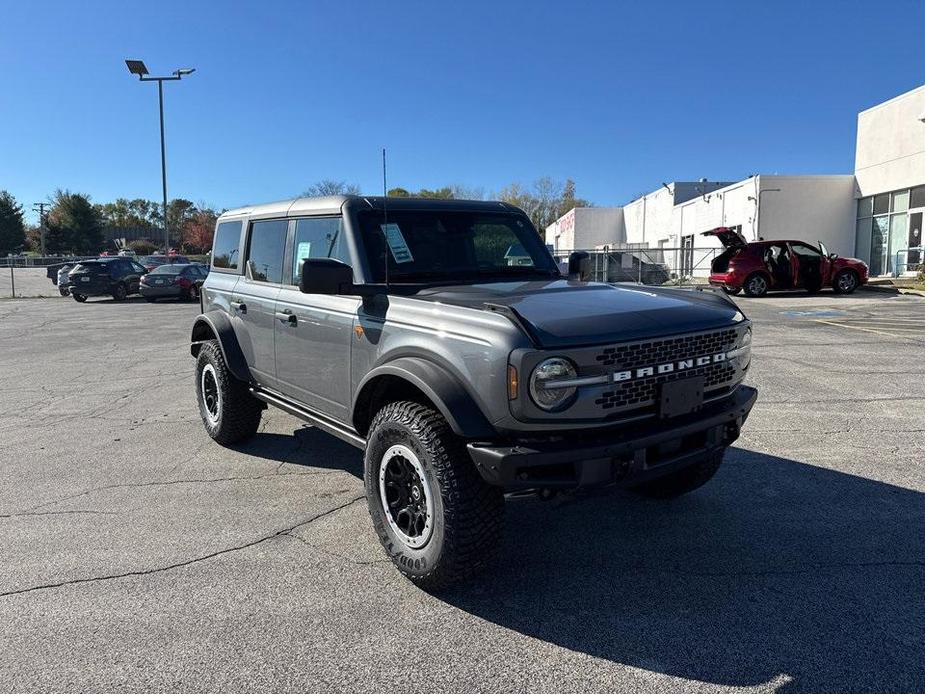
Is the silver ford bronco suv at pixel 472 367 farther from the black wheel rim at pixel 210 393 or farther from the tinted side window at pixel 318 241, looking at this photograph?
the black wheel rim at pixel 210 393

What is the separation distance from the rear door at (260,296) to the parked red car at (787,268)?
18.0 metres

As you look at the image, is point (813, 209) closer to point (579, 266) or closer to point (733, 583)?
point (579, 266)

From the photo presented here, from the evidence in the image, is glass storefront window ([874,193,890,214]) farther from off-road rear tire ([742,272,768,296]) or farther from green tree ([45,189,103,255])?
green tree ([45,189,103,255])

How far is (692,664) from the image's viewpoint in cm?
266

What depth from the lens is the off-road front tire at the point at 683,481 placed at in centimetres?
404

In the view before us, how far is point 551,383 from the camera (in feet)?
9.25

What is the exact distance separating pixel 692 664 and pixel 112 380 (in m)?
8.66

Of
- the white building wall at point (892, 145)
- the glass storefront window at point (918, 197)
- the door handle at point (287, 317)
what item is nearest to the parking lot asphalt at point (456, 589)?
the door handle at point (287, 317)

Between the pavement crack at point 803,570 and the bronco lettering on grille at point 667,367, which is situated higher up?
the bronco lettering on grille at point 667,367

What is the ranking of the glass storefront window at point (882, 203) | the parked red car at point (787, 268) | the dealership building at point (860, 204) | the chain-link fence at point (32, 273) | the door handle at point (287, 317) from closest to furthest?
the door handle at point (287, 317), the parked red car at point (787, 268), the dealership building at point (860, 204), the glass storefront window at point (882, 203), the chain-link fence at point (32, 273)

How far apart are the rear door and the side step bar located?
0.11 meters

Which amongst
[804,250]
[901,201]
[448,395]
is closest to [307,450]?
[448,395]

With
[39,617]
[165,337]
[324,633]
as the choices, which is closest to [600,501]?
[324,633]

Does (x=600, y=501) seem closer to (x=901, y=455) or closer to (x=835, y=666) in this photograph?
(x=835, y=666)
